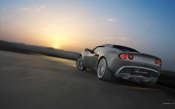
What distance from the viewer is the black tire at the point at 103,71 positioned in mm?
8141

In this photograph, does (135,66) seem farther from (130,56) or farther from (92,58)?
(92,58)

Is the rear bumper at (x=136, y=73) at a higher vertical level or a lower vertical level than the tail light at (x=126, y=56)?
lower

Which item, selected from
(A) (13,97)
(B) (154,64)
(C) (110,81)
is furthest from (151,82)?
(A) (13,97)

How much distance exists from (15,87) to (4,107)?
1.58 meters

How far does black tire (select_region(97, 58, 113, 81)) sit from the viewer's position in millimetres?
8141

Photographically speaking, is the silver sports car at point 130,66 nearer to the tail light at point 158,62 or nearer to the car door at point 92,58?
the tail light at point 158,62

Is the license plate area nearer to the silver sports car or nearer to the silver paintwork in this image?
the silver sports car

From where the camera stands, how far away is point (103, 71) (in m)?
8.46

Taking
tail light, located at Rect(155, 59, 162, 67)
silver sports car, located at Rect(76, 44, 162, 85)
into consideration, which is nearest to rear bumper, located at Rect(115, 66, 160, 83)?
silver sports car, located at Rect(76, 44, 162, 85)

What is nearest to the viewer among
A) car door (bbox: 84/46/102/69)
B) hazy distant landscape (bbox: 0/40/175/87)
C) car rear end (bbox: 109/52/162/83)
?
car rear end (bbox: 109/52/162/83)

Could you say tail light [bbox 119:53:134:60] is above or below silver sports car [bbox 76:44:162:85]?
above

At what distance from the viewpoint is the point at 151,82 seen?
8.20 m

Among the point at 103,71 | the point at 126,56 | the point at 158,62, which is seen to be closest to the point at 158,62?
the point at 158,62

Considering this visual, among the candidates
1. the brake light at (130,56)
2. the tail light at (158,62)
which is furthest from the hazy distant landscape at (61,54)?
the brake light at (130,56)
